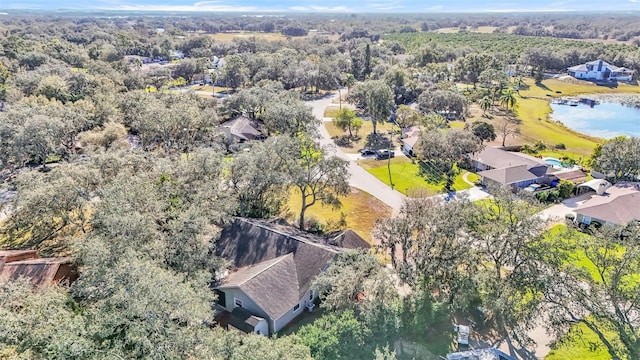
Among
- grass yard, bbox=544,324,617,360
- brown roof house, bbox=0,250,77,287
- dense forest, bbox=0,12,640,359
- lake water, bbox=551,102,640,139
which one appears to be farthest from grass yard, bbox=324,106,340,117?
grass yard, bbox=544,324,617,360

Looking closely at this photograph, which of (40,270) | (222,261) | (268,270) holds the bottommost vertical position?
(268,270)

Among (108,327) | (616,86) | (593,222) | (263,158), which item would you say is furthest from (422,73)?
(108,327)

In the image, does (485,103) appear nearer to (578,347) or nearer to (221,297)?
(578,347)

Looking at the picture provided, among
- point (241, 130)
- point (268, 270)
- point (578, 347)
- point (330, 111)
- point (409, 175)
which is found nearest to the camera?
point (578, 347)

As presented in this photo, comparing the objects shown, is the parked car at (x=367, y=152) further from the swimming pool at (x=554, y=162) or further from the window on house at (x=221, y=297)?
the window on house at (x=221, y=297)

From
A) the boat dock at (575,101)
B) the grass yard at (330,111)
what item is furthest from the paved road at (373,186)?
the boat dock at (575,101)

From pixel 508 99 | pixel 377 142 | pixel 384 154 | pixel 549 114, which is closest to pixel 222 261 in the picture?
pixel 384 154

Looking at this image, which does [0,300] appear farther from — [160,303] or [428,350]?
[428,350]

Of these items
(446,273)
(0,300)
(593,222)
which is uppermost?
(0,300)
